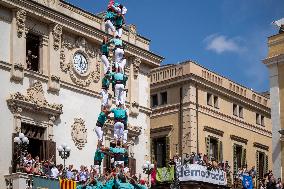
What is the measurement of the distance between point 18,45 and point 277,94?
16855 mm

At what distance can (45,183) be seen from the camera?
31781 mm

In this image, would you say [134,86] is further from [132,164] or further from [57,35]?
[57,35]

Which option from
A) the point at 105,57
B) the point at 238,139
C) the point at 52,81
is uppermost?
the point at 52,81

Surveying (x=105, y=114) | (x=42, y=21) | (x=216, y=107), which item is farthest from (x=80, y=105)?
(x=216, y=107)

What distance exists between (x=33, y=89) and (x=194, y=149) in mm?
13874

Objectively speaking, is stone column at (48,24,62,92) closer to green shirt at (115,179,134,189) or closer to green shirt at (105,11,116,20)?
green shirt at (105,11,116,20)

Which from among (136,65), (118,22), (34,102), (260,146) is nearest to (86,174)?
(34,102)

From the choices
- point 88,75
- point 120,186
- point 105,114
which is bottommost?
point 120,186

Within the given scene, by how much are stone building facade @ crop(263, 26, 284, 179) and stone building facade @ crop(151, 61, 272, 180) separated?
4.65 m

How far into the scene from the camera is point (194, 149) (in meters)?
44.8

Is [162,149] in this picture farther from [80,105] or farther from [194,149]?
[80,105]

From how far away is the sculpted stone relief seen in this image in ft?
119

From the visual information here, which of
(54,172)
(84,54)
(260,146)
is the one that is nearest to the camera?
(54,172)

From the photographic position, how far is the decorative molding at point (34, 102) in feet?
108
